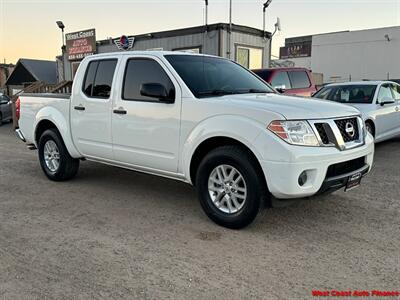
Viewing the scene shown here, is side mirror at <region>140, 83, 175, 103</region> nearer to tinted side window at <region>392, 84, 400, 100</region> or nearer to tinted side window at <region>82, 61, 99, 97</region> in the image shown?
tinted side window at <region>82, 61, 99, 97</region>

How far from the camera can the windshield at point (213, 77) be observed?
4.72m

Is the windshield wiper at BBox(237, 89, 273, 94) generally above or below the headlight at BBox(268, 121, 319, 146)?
above

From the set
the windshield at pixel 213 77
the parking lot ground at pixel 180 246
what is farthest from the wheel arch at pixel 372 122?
the windshield at pixel 213 77

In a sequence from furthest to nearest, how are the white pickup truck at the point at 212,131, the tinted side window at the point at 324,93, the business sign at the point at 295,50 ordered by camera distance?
1. the business sign at the point at 295,50
2. the tinted side window at the point at 324,93
3. the white pickup truck at the point at 212,131

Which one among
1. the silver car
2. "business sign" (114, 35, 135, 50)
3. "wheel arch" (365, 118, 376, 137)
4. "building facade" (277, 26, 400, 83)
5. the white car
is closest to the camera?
"wheel arch" (365, 118, 376, 137)

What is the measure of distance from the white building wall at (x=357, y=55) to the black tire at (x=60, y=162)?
A: 40.1 meters

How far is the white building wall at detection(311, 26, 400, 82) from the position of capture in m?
40.6

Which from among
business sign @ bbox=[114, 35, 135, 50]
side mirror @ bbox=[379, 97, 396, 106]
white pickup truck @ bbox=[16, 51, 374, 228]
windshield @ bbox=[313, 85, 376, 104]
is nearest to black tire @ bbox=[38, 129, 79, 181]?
white pickup truck @ bbox=[16, 51, 374, 228]

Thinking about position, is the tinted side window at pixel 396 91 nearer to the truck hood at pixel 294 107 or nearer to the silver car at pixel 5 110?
the truck hood at pixel 294 107

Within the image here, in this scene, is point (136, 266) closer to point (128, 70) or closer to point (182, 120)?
point (182, 120)

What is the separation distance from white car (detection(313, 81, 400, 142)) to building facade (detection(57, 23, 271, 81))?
6.95m

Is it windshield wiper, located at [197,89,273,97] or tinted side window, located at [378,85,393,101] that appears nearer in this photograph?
windshield wiper, located at [197,89,273,97]

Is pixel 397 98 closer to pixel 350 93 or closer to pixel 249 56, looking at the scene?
pixel 350 93

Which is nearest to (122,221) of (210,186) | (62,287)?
(210,186)
